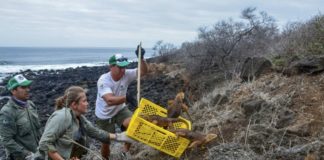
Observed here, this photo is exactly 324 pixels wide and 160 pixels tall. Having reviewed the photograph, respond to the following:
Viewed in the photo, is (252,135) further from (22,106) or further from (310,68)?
(22,106)

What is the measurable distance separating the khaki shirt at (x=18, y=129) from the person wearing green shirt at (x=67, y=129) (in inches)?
27.5

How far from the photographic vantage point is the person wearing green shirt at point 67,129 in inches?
194

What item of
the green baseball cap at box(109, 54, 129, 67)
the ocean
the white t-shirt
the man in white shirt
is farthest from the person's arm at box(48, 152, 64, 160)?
the ocean

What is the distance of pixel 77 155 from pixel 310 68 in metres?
4.06

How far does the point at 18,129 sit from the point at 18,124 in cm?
6

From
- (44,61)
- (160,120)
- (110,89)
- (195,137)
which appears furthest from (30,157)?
(44,61)

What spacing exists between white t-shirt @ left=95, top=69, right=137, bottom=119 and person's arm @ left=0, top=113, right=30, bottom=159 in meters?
1.69

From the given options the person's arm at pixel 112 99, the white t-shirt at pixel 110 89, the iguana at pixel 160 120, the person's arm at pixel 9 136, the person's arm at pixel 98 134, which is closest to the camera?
the person's arm at pixel 98 134

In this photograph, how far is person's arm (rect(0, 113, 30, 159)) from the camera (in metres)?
5.77

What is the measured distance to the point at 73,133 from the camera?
5258 mm

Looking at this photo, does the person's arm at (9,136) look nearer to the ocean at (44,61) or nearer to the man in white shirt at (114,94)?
the man in white shirt at (114,94)

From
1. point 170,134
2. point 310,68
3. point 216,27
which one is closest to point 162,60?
point 216,27

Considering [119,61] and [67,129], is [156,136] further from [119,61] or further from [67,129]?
[119,61]

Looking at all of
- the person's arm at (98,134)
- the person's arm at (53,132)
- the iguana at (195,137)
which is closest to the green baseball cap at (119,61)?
the person's arm at (98,134)
